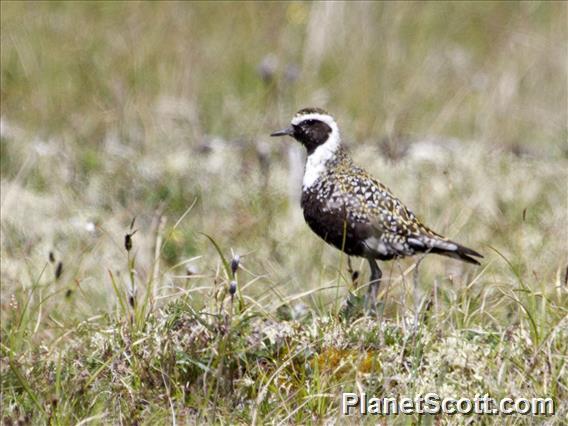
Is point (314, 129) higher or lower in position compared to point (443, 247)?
higher

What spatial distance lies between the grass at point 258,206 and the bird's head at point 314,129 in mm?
717

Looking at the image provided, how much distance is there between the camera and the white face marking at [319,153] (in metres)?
5.82

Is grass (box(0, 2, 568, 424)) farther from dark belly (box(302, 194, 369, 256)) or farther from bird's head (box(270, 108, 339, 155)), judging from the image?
bird's head (box(270, 108, 339, 155))

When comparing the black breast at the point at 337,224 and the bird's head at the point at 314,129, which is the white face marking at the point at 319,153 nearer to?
the bird's head at the point at 314,129

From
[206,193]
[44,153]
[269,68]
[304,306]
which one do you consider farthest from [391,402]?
[269,68]

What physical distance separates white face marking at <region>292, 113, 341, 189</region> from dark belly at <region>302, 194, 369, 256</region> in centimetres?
24

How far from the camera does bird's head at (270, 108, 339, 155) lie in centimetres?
600

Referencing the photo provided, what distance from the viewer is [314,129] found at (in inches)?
237

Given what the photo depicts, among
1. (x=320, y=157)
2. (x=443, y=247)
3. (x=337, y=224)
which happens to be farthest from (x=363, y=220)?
(x=320, y=157)

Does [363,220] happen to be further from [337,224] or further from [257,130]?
[257,130]

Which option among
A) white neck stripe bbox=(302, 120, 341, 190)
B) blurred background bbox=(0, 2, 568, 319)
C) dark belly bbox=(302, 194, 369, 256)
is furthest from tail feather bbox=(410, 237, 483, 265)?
white neck stripe bbox=(302, 120, 341, 190)

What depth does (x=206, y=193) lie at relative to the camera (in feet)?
25.4

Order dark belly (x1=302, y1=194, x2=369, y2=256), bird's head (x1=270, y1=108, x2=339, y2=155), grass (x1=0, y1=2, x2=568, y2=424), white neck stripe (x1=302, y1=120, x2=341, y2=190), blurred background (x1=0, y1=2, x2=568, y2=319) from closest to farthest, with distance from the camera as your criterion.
Result: grass (x1=0, y1=2, x2=568, y2=424) < dark belly (x1=302, y1=194, x2=369, y2=256) < white neck stripe (x1=302, y1=120, x2=341, y2=190) < bird's head (x1=270, y1=108, x2=339, y2=155) < blurred background (x1=0, y1=2, x2=568, y2=319)

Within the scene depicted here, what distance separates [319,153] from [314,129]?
0.15 meters
